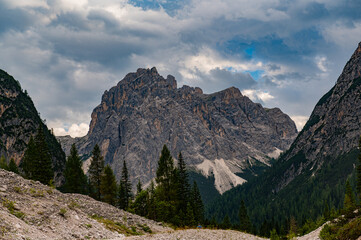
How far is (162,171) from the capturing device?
6688 centimetres

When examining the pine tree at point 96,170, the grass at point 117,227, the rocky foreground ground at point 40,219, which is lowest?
the grass at point 117,227

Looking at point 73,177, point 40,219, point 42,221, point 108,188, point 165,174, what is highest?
point 73,177

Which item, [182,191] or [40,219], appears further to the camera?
[182,191]

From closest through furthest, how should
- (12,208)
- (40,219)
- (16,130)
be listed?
(12,208), (40,219), (16,130)

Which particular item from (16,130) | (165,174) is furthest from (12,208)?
(16,130)

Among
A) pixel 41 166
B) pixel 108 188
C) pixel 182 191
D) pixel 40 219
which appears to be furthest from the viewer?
pixel 108 188

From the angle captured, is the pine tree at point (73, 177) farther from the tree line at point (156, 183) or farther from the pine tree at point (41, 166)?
the pine tree at point (41, 166)

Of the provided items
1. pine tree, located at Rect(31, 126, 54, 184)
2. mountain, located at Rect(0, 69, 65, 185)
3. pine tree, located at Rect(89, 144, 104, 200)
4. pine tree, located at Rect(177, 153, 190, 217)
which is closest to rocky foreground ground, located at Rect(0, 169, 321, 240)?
pine tree, located at Rect(177, 153, 190, 217)

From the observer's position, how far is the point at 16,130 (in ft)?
586

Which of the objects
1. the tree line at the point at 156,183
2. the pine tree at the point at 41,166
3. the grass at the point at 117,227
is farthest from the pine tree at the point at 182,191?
the grass at the point at 117,227

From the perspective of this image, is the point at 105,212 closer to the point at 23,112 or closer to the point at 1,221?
the point at 1,221

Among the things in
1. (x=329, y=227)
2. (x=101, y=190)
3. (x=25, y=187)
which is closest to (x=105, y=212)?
(x=25, y=187)

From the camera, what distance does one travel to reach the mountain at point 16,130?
551 ft

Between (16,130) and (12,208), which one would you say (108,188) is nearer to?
(12,208)
